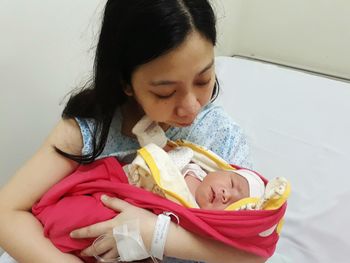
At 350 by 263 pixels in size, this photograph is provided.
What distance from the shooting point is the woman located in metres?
0.85

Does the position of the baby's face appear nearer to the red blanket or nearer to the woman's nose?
the red blanket

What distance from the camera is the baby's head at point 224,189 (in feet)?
3.05

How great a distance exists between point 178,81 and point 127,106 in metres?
0.27

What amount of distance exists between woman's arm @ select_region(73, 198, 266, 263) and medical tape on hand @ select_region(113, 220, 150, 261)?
0.01 metres

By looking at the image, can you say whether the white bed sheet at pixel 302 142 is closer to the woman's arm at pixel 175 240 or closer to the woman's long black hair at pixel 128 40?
the woman's arm at pixel 175 240

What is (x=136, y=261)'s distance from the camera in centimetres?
91

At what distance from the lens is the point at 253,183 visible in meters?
0.98

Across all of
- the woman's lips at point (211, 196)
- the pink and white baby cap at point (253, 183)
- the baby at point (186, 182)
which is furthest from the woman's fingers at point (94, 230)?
the pink and white baby cap at point (253, 183)

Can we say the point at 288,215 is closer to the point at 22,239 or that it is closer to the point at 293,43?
the point at 22,239

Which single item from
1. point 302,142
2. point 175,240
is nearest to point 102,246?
point 175,240

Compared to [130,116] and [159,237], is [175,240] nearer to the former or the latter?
[159,237]

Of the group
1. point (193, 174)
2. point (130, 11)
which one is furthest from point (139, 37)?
point (193, 174)

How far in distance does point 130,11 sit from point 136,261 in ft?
1.76

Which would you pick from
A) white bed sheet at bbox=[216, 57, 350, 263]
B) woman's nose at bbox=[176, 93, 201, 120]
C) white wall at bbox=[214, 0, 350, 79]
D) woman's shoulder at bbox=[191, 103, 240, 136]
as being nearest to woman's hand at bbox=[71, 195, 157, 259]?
woman's nose at bbox=[176, 93, 201, 120]
